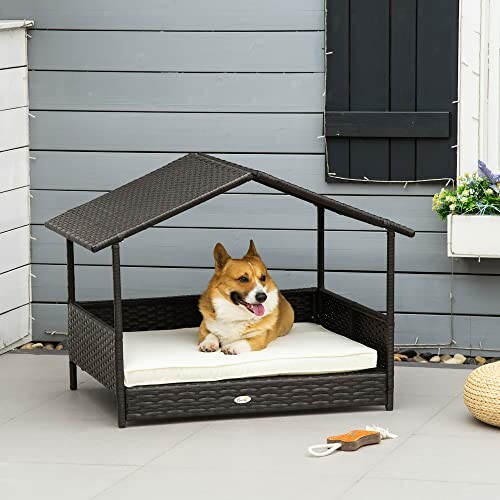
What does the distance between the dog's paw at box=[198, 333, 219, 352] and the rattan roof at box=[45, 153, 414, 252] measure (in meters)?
0.58

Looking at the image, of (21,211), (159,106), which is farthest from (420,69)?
(21,211)

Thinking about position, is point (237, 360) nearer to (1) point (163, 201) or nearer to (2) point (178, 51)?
(1) point (163, 201)

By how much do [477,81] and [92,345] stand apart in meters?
2.02

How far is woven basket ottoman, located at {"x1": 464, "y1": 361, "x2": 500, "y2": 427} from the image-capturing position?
4.23m

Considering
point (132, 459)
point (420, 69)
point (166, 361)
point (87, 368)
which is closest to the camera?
point (132, 459)

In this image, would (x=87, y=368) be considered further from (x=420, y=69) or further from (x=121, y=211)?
(x=420, y=69)

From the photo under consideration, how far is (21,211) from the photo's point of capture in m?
5.62

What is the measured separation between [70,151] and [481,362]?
6.91ft

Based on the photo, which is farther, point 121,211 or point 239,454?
point 121,211

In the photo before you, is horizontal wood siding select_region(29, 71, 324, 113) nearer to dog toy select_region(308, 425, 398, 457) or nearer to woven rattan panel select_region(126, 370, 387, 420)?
woven rattan panel select_region(126, 370, 387, 420)

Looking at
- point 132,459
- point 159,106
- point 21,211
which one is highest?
point 159,106

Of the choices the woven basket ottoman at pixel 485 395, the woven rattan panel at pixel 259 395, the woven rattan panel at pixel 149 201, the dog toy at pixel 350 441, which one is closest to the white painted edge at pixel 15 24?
the woven rattan panel at pixel 149 201

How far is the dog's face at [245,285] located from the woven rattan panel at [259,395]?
31 cm

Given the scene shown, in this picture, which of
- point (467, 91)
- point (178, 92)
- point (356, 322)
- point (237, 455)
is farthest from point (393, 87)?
point (237, 455)
